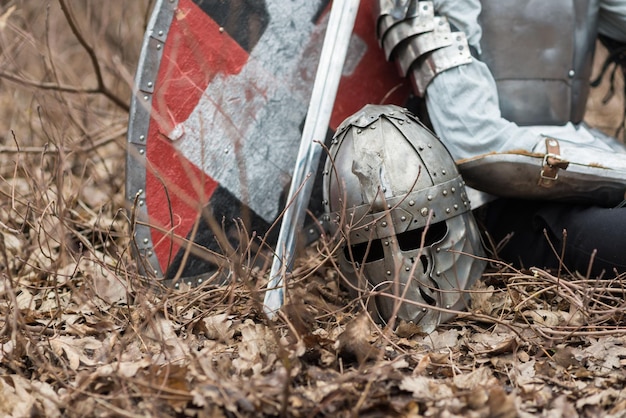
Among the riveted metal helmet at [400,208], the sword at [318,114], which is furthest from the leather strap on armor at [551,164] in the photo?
the sword at [318,114]

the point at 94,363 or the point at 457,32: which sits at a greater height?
the point at 457,32

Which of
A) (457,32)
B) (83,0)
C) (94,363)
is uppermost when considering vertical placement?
(83,0)

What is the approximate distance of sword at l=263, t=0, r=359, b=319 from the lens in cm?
241

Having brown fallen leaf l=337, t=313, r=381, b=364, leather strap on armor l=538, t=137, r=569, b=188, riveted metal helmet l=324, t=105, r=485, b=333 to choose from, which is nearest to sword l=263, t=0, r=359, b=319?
riveted metal helmet l=324, t=105, r=485, b=333

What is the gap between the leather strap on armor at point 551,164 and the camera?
230 cm

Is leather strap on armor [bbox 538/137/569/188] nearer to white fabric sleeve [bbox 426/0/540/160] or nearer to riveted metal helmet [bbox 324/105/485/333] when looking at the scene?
A: white fabric sleeve [bbox 426/0/540/160]

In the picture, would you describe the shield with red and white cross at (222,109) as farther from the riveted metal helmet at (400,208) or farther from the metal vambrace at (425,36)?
the riveted metal helmet at (400,208)

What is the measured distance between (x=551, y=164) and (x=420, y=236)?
458 millimetres

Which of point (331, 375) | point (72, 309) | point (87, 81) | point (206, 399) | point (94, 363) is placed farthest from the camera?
point (87, 81)

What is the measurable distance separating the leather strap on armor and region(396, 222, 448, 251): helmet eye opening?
342 mm

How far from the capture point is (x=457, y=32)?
8.07 ft

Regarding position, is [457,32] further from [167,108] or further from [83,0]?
[83,0]

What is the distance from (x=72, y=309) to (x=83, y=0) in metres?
4.03

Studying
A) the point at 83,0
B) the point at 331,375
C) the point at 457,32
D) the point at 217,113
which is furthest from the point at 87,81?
the point at 331,375
